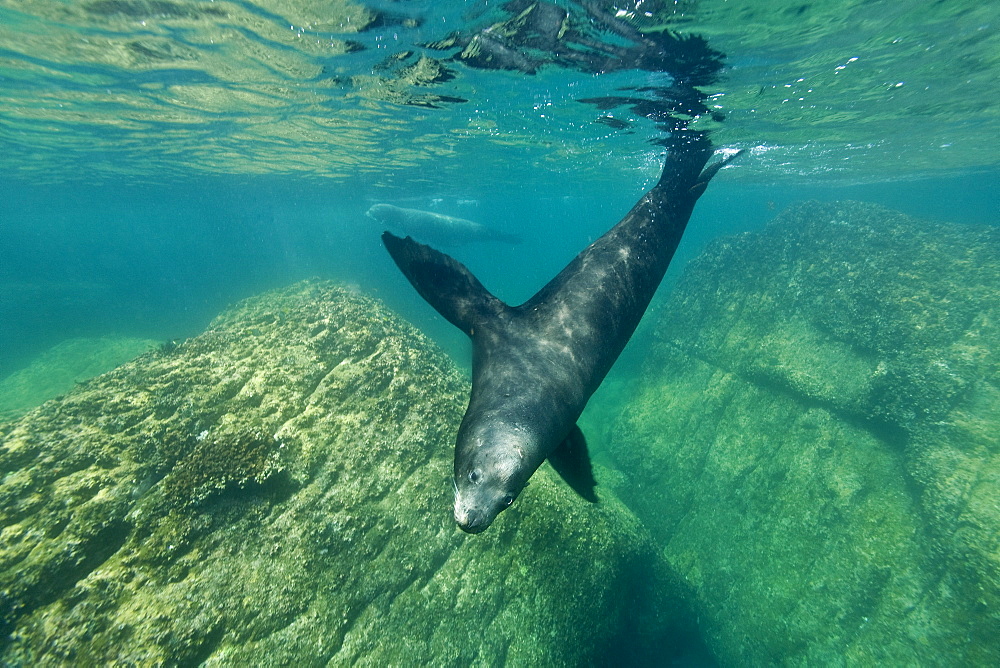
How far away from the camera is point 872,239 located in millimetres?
13258

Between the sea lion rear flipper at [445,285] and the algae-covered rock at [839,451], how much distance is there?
9.07 metres

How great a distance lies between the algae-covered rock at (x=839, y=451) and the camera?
7129 mm

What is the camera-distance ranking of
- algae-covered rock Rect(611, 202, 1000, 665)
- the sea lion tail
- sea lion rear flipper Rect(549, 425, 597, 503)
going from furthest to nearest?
algae-covered rock Rect(611, 202, 1000, 665) < the sea lion tail < sea lion rear flipper Rect(549, 425, 597, 503)

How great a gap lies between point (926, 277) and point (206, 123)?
23.9 m

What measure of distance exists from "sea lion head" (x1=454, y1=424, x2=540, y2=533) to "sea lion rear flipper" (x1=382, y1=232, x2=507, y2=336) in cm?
119

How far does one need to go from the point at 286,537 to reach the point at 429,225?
2199 cm

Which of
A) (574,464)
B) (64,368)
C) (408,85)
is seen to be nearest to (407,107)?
(408,85)

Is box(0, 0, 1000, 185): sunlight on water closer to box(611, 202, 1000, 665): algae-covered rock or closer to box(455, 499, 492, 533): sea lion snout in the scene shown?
box(611, 202, 1000, 665): algae-covered rock

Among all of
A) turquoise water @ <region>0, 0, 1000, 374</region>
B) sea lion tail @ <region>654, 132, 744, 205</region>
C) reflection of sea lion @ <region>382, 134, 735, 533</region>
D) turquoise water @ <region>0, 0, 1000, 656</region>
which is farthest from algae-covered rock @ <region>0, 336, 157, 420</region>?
sea lion tail @ <region>654, 132, 744, 205</region>

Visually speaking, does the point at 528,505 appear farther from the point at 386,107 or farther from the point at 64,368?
the point at 64,368

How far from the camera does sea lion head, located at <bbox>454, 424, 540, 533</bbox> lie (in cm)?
229

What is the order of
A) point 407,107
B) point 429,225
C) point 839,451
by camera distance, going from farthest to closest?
point 429,225
point 407,107
point 839,451

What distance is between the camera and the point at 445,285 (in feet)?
11.7

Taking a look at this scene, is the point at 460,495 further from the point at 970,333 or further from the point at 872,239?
the point at 872,239
